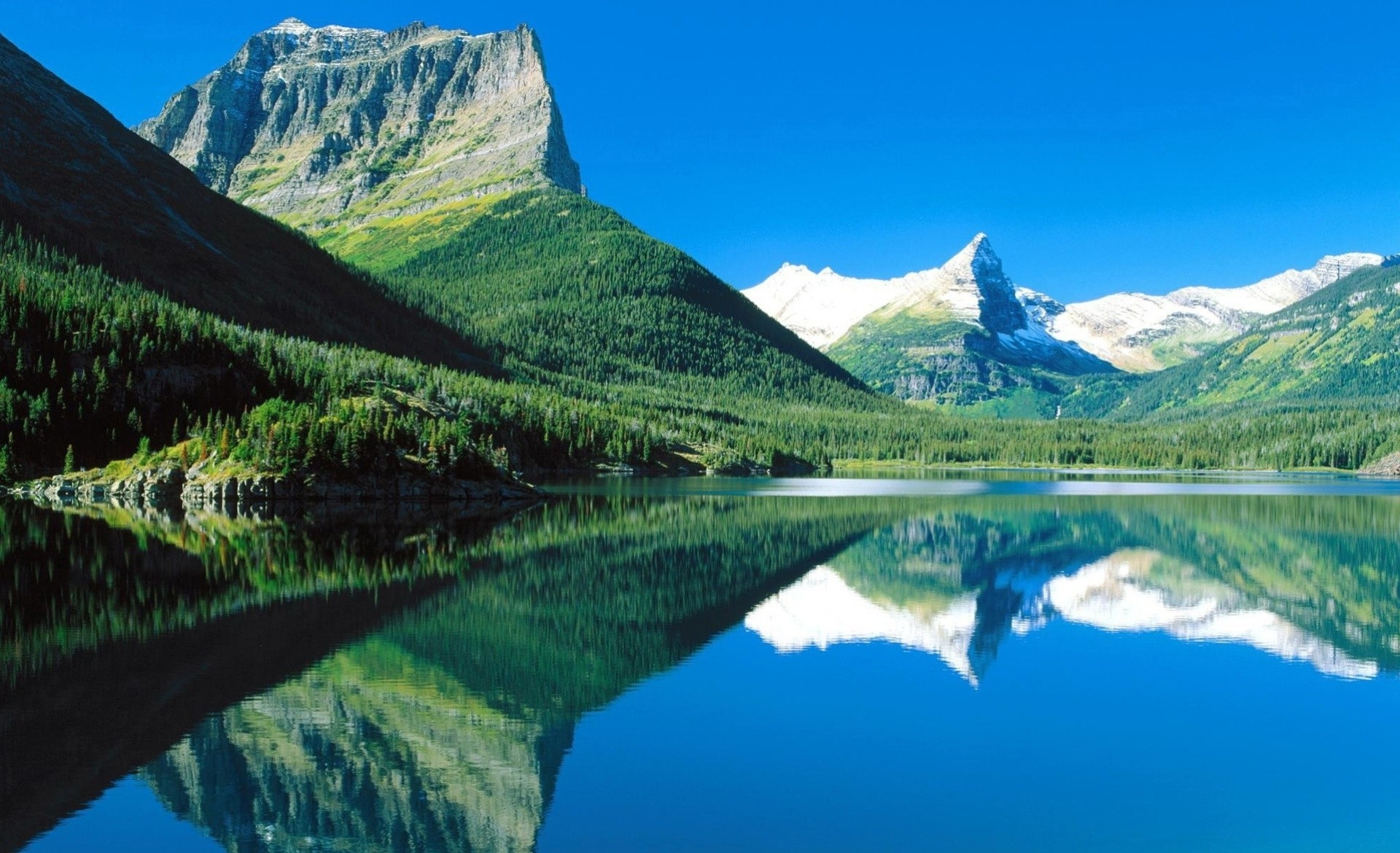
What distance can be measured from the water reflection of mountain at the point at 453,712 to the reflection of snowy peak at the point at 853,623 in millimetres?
1743

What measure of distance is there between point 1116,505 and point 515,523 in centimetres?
6948

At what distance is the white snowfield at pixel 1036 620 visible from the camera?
3994 cm

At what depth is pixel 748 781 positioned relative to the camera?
79.8 ft

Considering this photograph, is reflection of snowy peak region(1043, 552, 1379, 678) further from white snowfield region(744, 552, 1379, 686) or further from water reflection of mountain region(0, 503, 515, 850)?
water reflection of mountain region(0, 503, 515, 850)

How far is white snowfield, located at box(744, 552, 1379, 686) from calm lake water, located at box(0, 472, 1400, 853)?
259 millimetres

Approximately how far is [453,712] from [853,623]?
69.6 ft

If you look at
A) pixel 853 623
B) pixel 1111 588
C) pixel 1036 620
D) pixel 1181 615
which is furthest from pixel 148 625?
pixel 1111 588

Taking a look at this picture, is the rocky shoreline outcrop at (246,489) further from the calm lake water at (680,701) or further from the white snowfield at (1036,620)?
the white snowfield at (1036,620)

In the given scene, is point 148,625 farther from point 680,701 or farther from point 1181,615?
point 1181,615

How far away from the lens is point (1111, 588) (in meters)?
56.4

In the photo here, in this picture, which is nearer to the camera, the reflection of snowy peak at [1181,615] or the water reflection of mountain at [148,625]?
the water reflection of mountain at [148,625]

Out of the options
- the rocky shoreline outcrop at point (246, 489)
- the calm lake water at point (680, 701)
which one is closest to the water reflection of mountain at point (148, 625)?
the calm lake water at point (680, 701)

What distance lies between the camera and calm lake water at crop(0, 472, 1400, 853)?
71.7ft

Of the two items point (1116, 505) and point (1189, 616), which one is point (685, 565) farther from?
point (1116, 505)
